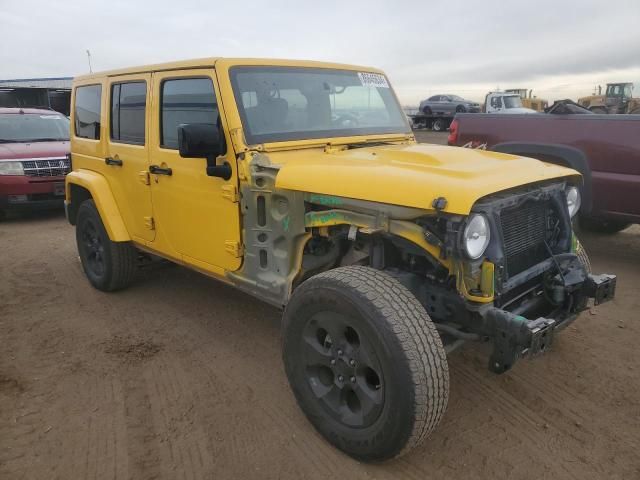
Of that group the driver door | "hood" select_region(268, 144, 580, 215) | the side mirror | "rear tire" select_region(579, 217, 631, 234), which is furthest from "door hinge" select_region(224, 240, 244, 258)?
"rear tire" select_region(579, 217, 631, 234)

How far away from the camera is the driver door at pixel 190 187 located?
347 centimetres

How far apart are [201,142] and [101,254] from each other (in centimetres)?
253

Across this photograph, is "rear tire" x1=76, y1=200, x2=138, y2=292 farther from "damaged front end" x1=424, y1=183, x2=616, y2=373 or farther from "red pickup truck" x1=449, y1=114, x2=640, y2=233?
"red pickup truck" x1=449, y1=114, x2=640, y2=233

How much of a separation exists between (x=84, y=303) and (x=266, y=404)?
2.59 metres

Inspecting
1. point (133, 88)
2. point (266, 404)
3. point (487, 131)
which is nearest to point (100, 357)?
point (266, 404)

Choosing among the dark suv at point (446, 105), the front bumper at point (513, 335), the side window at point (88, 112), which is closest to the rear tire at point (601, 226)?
the front bumper at point (513, 335)

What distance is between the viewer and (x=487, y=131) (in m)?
6.50

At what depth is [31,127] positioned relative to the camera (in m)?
9.81

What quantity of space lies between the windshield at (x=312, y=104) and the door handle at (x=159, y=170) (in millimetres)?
851

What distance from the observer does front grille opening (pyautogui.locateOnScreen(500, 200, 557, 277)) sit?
111 inches

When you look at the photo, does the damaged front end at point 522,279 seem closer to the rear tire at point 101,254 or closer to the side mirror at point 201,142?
the side mirror at point 201,142

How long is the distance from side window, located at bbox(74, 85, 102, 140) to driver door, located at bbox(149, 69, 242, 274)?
3.74ft

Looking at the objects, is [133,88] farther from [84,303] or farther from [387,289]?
[387,289]

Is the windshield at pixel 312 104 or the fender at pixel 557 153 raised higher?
the windshield at pixel 312 104
